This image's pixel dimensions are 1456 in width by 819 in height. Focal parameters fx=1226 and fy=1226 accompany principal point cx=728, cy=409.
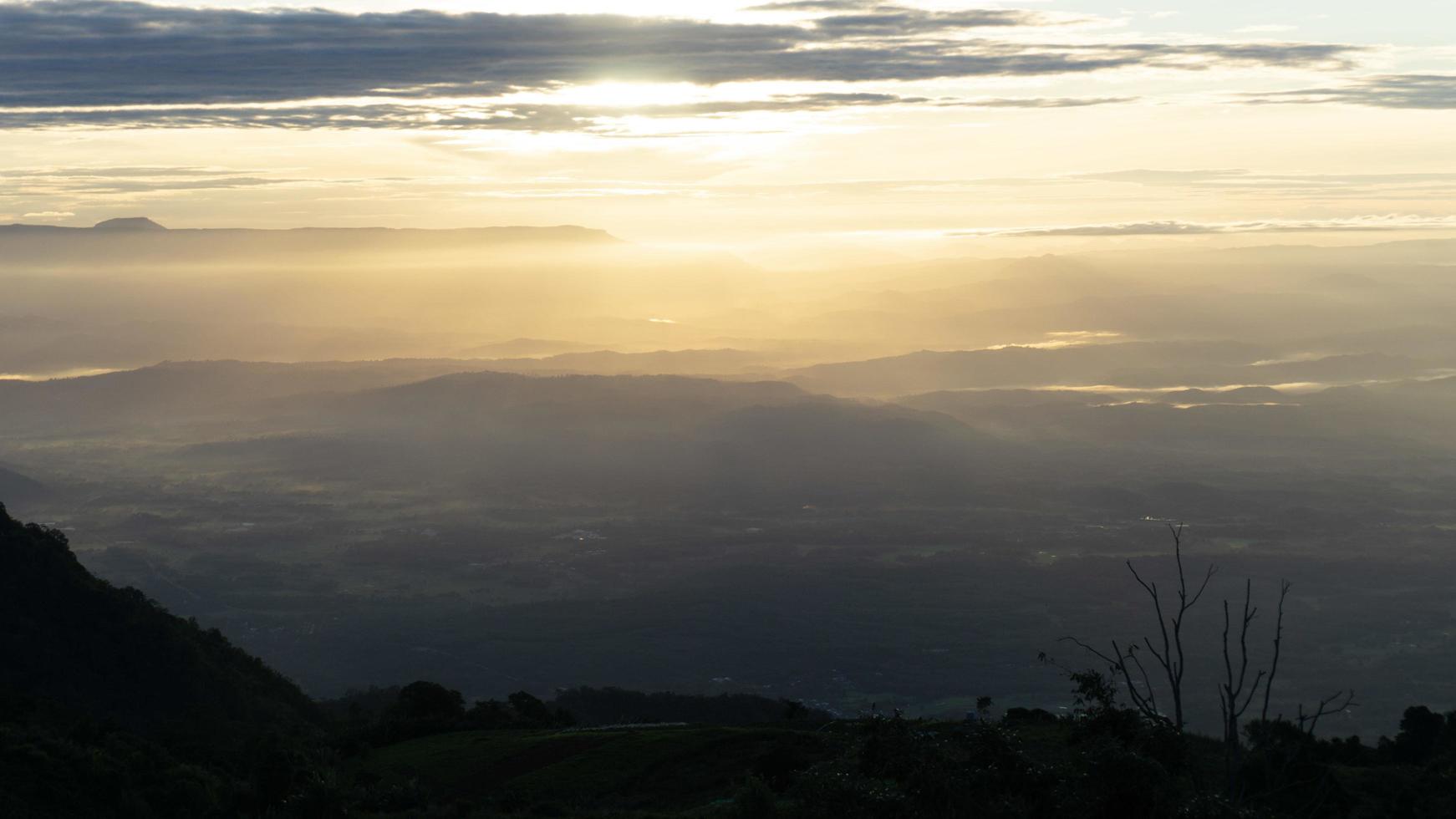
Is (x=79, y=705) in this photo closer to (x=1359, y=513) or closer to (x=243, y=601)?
(x=243, y=601)

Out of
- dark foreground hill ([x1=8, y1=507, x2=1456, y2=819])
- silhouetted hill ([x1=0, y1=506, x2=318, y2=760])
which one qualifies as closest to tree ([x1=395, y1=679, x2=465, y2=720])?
dark foreground hill ([x1=8, y1=507, x2=1456, y2=819])

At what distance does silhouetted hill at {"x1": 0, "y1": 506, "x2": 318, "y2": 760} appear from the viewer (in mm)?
43531

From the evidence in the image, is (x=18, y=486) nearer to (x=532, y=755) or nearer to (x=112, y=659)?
(x=112, y=659)

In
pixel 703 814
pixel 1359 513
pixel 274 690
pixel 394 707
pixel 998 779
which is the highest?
pixel 998 779

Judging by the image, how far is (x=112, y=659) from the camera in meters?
46.6

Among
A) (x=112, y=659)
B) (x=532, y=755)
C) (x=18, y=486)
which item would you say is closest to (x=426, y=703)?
(x=532, y=755)

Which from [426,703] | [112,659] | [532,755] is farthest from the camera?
[112,659]

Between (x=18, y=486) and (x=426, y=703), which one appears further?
(x=18, y=486)

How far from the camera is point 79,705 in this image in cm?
4184

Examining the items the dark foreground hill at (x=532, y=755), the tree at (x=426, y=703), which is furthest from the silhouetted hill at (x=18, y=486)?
the tree at (x=426, y=703)

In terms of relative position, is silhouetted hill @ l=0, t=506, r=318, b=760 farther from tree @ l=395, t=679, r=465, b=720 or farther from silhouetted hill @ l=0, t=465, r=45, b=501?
silhouetted hill @ l=0, t=465, r=45, b=501

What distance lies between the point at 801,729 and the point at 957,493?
168278 millimetres

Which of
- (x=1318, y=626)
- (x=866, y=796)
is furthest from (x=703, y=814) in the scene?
(x=1318, y=626)

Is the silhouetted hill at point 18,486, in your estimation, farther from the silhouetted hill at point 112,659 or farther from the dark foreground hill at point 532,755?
the dark foreground hill at point 532,755
